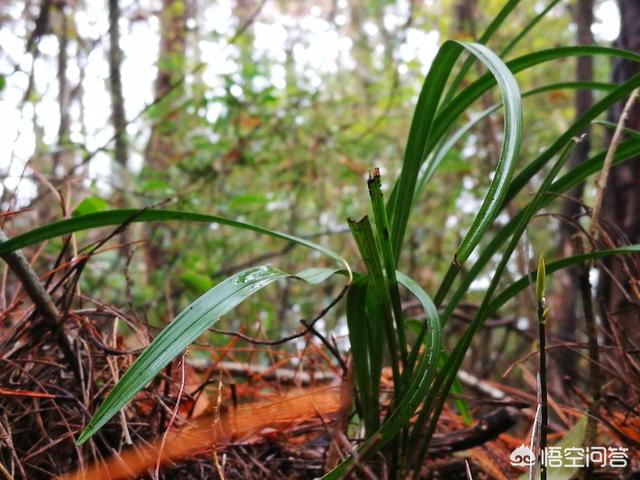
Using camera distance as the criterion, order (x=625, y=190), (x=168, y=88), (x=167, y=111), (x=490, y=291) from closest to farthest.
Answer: (x=490, y=291) → (x=625, y=190) → (x=168, y=88) → (x=167, y=111)

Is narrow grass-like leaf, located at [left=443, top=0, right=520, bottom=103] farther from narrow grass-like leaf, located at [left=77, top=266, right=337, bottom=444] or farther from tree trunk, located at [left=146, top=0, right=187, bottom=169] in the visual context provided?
tree trunk, located at [left=146, top=0, right=187, bottom=169]

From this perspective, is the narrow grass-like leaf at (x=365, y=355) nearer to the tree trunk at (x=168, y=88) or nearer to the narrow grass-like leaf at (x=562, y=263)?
the narrow grass-like leaf at (x=562, y=263)

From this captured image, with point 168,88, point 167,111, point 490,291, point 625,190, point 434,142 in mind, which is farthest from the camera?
point 167,111

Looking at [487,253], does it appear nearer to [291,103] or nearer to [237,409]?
[237,409]

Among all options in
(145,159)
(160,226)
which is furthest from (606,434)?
(145,159)

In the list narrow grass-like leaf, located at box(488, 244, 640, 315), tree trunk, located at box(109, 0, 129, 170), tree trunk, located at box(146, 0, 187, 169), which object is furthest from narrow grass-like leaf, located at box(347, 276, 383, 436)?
tree trunk, located at box(109, 0, 129, 170)

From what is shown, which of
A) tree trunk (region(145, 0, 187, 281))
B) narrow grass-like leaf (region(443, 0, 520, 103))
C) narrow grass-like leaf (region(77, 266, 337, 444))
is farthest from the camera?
tree trunk (region(145, 0, 187, 281))

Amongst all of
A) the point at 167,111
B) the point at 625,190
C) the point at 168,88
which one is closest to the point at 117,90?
the point at 167,111

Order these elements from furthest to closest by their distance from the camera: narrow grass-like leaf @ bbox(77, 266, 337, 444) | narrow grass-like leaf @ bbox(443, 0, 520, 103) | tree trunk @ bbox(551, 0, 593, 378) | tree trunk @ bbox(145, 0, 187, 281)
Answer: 1. tree trunk @ bbox(145, 0, 187, 281)
2. tree trunk @ bbox(551, 0, 593, 378)
3. narrow grass-like leaf @ bbox(443, 0, 520, 103)
4. narrow grass-like leaf @ bbox(77, 266, 337, 444)

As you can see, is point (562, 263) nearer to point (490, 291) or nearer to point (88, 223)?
point (490, 291)
